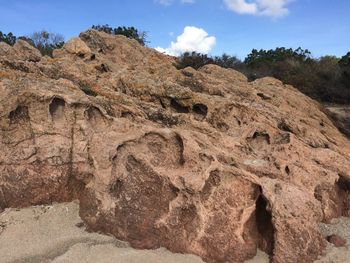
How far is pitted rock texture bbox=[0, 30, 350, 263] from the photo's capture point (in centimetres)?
443

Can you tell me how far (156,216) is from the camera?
451 centimetres

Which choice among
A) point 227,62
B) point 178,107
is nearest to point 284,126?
point 178,107

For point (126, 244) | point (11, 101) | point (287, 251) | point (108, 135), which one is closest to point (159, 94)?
point (108, 135)

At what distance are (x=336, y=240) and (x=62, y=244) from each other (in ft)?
9.51

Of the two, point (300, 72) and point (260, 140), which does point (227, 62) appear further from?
point (260, 140)

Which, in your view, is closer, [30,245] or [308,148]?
[30,245]

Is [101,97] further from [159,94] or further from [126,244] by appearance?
[126,244]

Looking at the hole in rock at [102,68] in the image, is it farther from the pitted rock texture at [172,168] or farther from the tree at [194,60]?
the tree at [194,60]

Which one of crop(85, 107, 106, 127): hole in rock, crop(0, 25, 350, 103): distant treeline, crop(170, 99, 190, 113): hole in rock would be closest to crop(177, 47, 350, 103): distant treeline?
crop(0, 25, 350, 103): distant treeline

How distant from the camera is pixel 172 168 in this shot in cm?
476

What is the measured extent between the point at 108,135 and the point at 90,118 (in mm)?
426

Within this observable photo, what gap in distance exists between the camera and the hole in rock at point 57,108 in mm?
5168

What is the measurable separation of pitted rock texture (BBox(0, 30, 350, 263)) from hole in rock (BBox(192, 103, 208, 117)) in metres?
0.02

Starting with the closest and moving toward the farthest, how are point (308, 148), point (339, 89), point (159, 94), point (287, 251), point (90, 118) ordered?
point (287, 251)
point (90, 118)
point (308, 148)
point (159, 94)
point (339, 89)
